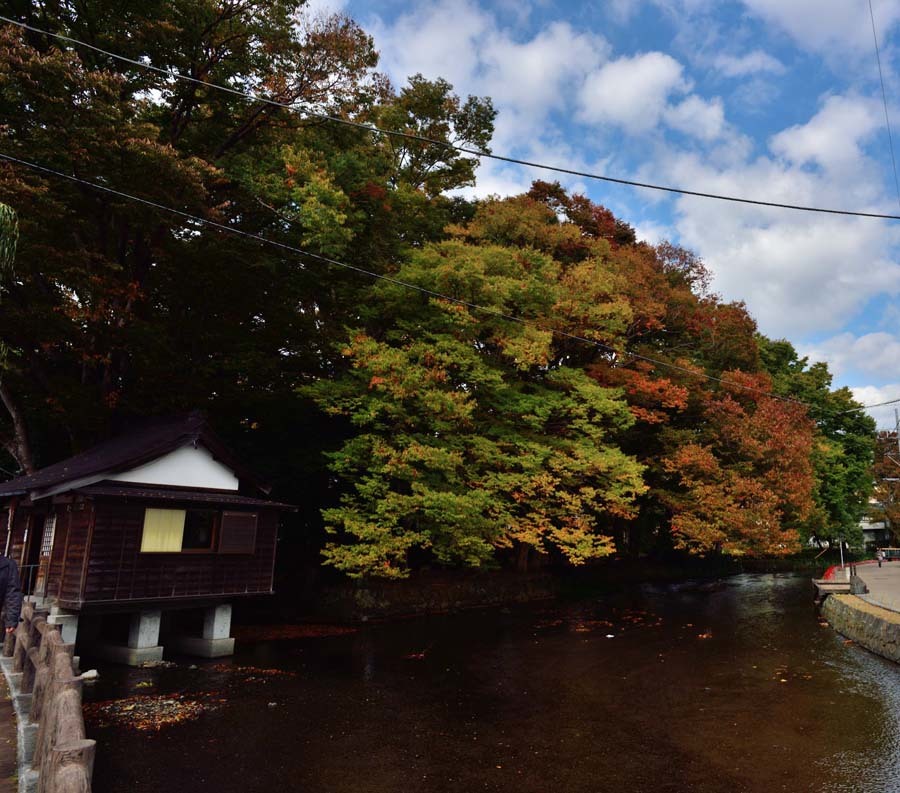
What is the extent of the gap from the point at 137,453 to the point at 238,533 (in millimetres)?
3144

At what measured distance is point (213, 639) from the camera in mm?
14578

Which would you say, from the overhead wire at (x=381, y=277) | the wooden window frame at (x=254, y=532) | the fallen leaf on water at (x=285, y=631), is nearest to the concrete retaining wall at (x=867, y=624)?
the overhead wire at (x=381, y=277)

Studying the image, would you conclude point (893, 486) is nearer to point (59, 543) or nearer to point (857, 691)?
point (857, 691)

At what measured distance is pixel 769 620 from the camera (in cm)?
2086

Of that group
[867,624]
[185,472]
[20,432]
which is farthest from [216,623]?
[867,624]

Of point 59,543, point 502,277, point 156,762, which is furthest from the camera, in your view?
point 502,277

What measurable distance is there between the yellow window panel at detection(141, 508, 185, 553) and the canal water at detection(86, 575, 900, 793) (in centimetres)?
258

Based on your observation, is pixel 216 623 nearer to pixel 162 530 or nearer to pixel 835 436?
pixel 162 530

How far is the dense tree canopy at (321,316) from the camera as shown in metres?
16.7

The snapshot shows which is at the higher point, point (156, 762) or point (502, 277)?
point (502, 277)

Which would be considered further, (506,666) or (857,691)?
(506,666)

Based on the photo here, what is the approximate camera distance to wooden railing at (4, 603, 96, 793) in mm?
3838

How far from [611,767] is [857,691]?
22.1 ft

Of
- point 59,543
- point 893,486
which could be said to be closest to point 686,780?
point 59,543
